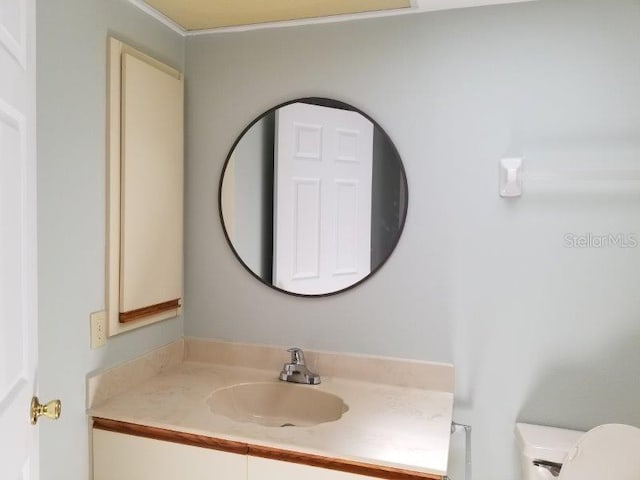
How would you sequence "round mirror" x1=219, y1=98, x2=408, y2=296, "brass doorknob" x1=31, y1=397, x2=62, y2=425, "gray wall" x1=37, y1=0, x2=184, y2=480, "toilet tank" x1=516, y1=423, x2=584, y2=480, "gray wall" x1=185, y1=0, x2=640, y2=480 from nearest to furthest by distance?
"brass doorknob" x1=31, y1=397, x2=62, y2=425 → "gray wall" x1=37, y1=0, x2=184, y2=480 → "toilet tank" x1=516, y1=423, x2=584, y2=480 → "gray wall" x1=185, y1=0, x2=640, y2=480 → "round mirror" x1=219, y1=98, x2=408, y2=296

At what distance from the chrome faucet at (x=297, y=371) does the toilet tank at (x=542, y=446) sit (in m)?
0.69

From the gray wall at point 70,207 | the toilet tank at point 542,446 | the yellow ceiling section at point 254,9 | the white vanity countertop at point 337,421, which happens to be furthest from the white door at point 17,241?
the toilet tank at point 542,446

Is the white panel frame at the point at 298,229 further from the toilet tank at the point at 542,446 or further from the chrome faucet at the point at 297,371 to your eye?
the toilet tank at the point at 542,446

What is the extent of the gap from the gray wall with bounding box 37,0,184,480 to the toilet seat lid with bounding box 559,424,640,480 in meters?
1.39

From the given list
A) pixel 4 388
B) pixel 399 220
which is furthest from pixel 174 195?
pixel 4 388

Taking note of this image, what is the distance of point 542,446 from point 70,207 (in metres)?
1.56

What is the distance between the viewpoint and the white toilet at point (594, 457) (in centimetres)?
131

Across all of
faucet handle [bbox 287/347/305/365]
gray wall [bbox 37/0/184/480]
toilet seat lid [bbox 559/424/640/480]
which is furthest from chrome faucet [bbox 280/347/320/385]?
toilet seat lid [bbox 559/424/640/480]

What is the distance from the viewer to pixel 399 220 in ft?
5.82

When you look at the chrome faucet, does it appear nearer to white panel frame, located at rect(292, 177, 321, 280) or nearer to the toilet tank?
white panel frame, located at rect(292, 177, 321, 280)

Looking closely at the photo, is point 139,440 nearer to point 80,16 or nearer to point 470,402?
point 470,402

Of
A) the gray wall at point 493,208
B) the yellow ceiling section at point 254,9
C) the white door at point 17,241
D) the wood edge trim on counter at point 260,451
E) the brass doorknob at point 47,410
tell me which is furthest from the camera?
the yellow ceiling section at point 254,9

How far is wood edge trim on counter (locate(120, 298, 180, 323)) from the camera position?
1.66 meters

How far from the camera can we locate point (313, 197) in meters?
1.86
